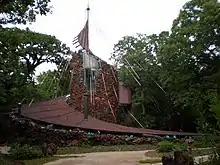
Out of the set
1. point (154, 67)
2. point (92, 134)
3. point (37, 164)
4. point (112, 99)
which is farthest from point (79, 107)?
point (37, 164)

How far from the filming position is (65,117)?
22453mm

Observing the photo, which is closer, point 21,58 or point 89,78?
point 89,78

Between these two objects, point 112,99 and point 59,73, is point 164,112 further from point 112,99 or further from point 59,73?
point 59,73

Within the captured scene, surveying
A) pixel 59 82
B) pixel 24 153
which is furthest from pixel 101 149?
pixel 59 82

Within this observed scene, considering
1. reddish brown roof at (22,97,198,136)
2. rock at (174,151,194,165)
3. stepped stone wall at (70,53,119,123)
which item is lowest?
rock at (174,151,194,165)

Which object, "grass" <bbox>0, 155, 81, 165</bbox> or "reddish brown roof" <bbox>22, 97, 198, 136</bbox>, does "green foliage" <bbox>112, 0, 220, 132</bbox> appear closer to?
"reddish brown roof" <bbox>22, 97, 198, 136</bbox>

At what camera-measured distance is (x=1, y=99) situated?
68.5 feet

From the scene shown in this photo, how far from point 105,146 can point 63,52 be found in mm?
11740

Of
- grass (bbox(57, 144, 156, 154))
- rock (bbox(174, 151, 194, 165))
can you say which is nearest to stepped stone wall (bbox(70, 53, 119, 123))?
grass (bbox(57, 144, 156, 154))

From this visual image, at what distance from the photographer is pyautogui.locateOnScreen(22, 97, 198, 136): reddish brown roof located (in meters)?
21.5

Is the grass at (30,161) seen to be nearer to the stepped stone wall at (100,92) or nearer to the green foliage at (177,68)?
the green foliage at (177,68)

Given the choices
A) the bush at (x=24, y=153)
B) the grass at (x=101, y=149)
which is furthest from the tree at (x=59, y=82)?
the bush at (x=24, y=153)

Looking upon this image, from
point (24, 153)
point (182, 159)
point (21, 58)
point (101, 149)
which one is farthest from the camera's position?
point (21, 58)

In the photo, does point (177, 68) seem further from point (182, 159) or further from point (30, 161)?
point (182, 159)
